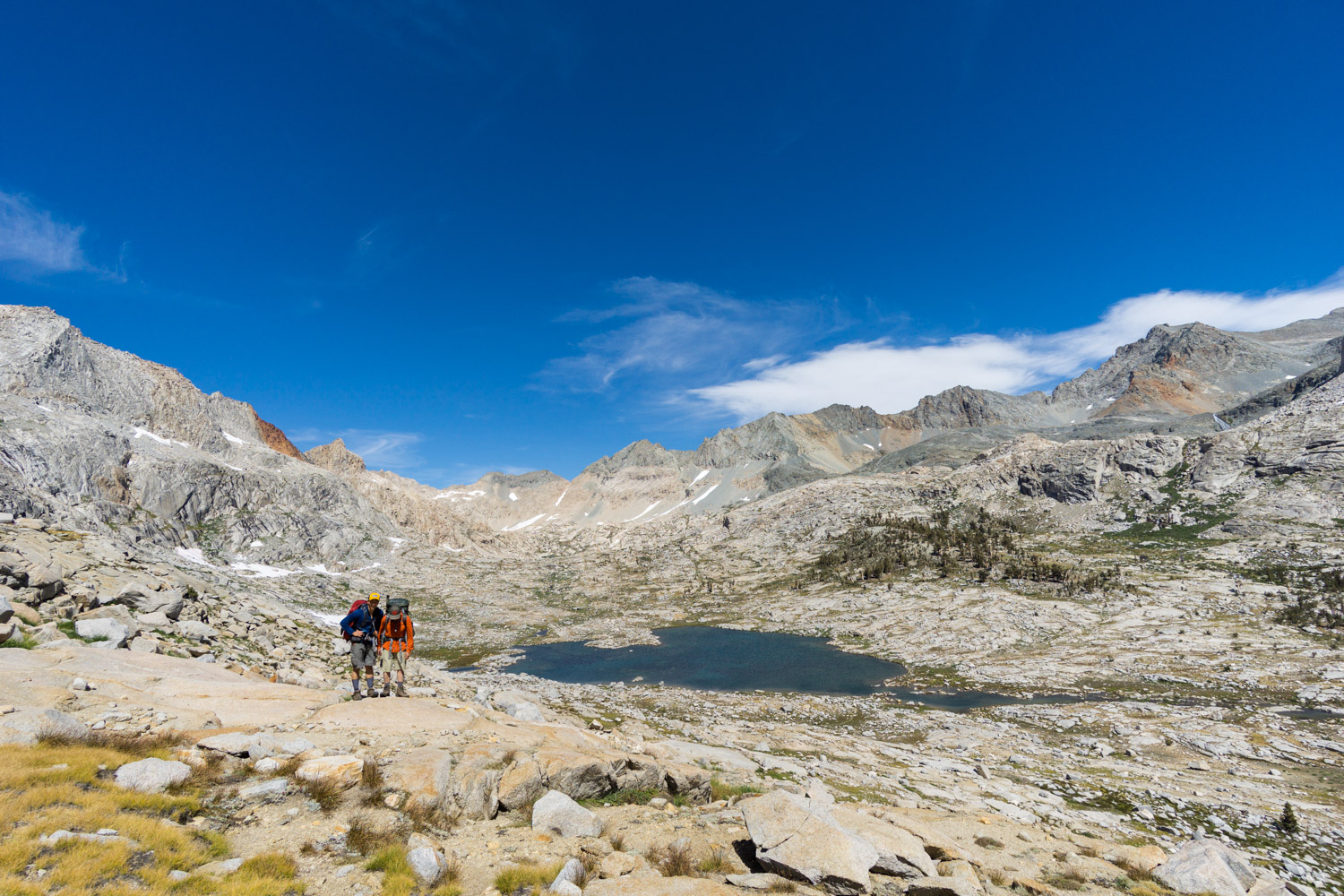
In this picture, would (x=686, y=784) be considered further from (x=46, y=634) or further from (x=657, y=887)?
(x=46, y=634)

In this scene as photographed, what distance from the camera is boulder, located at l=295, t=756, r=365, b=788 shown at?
12.6m

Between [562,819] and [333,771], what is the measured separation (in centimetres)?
545

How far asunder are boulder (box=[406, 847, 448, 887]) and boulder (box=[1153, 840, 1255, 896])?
61.2 feet

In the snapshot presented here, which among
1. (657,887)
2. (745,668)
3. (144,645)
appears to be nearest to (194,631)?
(144,645)

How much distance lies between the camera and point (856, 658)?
90.6m

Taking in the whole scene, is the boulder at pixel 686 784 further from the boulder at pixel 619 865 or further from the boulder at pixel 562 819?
the boulder at pixel 619 865

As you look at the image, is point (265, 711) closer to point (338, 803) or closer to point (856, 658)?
point (338, 803)

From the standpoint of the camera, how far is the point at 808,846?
12.1 meters

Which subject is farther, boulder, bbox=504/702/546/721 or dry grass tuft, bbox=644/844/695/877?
boulder, bbox=504/702/546/721

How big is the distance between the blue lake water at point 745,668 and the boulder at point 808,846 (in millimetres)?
55615

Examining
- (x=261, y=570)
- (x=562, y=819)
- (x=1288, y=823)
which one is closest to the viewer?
(x=562, y=819)

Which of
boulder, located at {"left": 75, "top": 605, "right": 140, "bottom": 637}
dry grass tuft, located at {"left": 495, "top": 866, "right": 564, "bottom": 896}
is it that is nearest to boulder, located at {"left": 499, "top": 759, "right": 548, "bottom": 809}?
dry grass tuft, located at {"left": 495, "top": 866, "right": 564, "bottom": 896}

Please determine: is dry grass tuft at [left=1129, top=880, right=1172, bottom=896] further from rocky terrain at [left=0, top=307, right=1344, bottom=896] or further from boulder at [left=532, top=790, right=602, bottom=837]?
boulder at [left=532, top=790, right=602, bottom=837]

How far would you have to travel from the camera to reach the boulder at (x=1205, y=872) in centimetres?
1412
